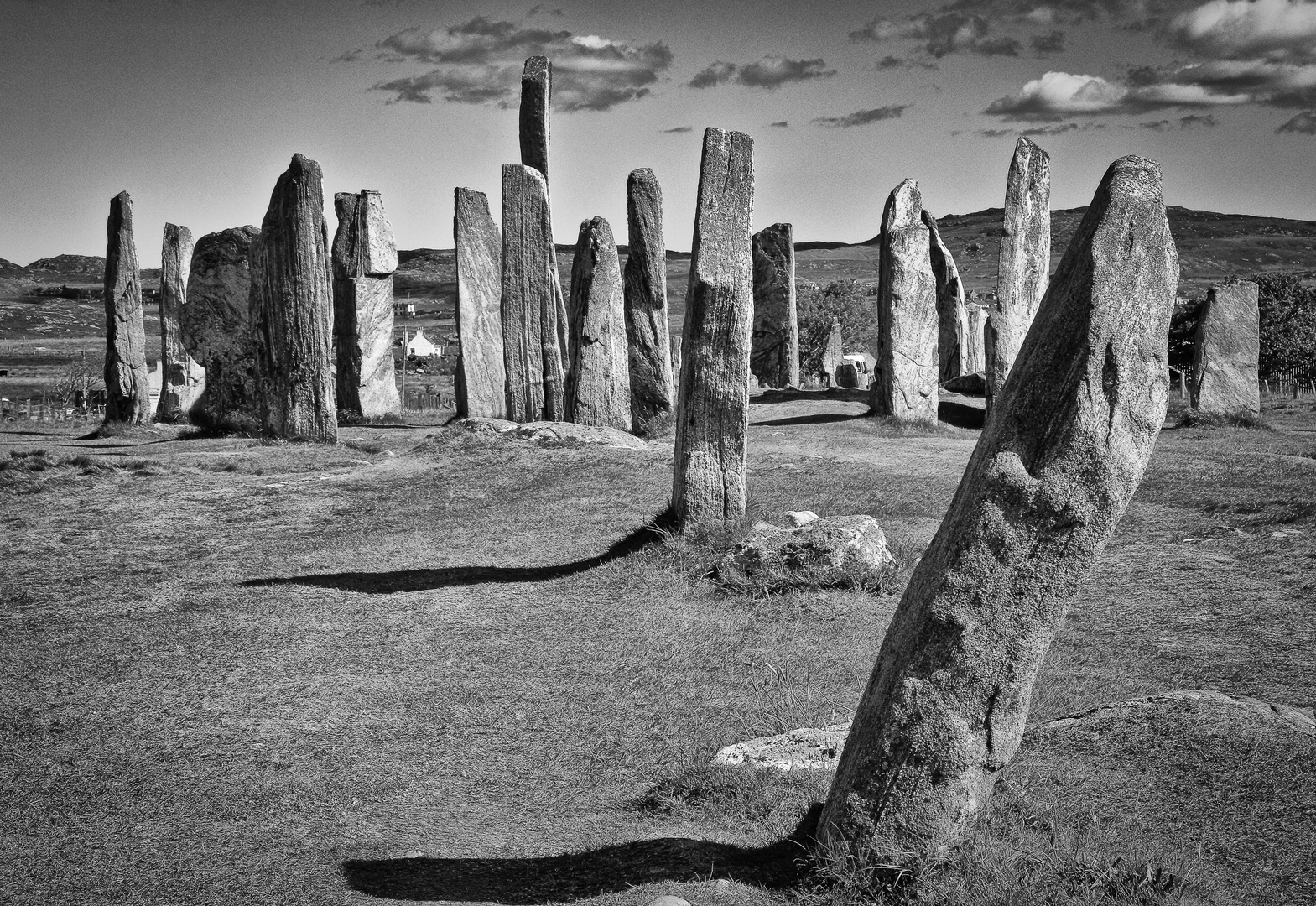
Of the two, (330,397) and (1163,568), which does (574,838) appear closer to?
(1163,568)

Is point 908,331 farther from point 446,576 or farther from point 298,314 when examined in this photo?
point 446,576

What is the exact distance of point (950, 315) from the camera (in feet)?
84.9

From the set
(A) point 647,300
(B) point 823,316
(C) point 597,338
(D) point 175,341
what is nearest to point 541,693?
(C) point 597,338

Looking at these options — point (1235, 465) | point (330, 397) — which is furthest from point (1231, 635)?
point (330, 397)

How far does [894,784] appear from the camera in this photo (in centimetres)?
383

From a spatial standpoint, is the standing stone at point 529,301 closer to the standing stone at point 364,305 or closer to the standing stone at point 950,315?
the standing stone at point 364,305

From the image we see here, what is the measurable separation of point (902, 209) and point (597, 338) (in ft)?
18.9

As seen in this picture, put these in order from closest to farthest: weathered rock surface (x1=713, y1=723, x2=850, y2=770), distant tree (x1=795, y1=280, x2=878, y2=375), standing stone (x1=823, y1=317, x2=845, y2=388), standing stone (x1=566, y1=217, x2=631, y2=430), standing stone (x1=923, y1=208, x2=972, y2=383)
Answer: weathered rock surface (x1=713, y1=723, x2=850, y2=770)
standing stone (x1=566, y1=217, x2=631, y2=430)
standing stone (x1=923, y1=208, x2=972, y2=383)
standing stone (x1=823, y1=317, x2=845, y2=388)
distant tree (x1=795, y1=280, x2=878, y2=375)

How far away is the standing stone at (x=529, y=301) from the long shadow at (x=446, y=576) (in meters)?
6.71

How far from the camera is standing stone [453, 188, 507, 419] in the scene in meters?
16.6

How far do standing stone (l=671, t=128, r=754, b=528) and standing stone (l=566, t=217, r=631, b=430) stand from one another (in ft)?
19.9

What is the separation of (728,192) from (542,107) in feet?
32.2

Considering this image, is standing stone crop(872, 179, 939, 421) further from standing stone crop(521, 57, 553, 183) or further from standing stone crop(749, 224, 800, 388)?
standing stone crop(749, 224, 800, 388)

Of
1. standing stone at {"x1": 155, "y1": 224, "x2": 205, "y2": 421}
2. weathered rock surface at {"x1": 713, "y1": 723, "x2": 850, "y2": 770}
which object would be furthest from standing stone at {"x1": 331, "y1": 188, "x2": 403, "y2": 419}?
weathered rock surface at {"x1": 713, "y1": 723, "x2": 850, "y2": 770}
